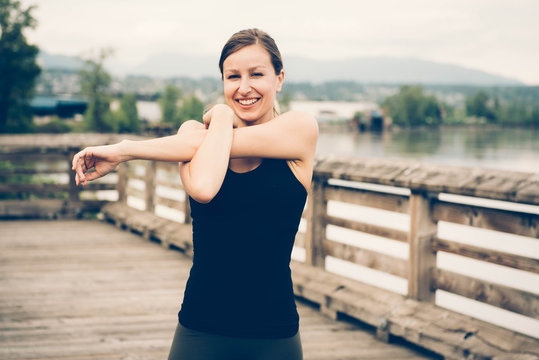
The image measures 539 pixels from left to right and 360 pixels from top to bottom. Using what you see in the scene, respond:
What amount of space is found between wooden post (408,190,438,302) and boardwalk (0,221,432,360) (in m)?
0.43

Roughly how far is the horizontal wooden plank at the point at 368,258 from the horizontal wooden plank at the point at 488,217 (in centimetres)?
49

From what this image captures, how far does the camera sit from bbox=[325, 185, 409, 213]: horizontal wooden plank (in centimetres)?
431

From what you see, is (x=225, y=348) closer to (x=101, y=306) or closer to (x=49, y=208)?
(x=101, y=306)

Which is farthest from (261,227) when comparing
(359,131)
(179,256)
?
(359,131)

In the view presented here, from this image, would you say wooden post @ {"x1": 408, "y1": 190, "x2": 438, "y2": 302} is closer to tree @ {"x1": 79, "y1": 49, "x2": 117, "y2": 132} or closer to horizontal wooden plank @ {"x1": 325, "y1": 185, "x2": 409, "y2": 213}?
horizontal wooden plank @ {"x1": 325, "y1": 185, "x2": 409, "y2": 213}

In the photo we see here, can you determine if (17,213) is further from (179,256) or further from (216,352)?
(216,352)

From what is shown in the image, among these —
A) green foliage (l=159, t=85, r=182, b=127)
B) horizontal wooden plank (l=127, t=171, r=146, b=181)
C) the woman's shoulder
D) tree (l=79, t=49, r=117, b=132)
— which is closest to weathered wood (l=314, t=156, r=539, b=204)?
the woman's shoulder

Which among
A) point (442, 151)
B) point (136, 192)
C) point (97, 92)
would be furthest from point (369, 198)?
point (442, 151)

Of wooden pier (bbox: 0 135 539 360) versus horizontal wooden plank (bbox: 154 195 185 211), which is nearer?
wooden pier (bbox: 0 135 539 360)

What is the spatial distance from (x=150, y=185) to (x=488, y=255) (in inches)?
222

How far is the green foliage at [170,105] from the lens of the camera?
120m

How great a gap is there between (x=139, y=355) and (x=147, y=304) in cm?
119

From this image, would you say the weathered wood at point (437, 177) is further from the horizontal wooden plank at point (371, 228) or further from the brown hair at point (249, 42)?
the brown hair at point (249, 42)

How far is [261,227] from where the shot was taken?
1.64m
